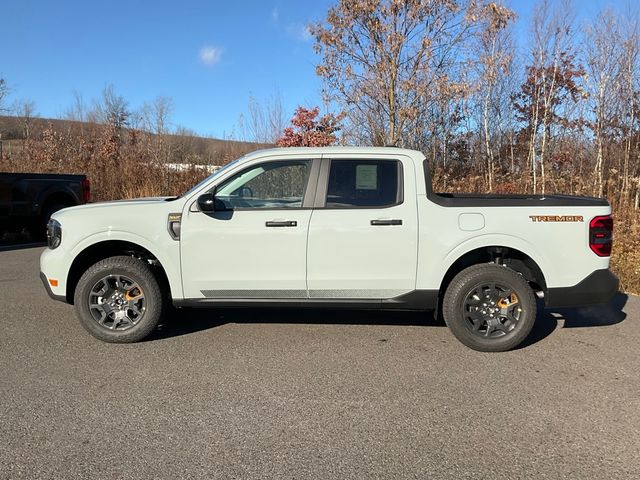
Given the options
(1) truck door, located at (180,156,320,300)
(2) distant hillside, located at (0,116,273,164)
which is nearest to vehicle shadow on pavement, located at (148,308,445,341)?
(1) truck door, located at (180,156,320,300)

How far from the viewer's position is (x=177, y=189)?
16.0 m

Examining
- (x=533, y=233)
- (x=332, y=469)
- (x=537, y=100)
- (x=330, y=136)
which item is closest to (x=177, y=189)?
(x=330, y=136)

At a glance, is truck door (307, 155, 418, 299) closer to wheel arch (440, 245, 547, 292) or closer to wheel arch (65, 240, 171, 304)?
wheel arch (440, 245, 547, 292)

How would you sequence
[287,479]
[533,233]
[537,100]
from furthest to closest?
[537,100]
[533,233]
[287,479]

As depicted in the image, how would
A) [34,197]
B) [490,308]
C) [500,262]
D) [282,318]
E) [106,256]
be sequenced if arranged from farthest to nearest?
[34,197], [282,318], [106,256], [500,262], [490,308]

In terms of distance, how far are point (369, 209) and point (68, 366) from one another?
2.91 metres

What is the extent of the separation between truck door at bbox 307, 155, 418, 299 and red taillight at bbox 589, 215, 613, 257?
5.11 feet

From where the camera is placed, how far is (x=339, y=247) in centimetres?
450

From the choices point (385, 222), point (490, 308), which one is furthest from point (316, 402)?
point (490, 308)

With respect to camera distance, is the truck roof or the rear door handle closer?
the rear door handle

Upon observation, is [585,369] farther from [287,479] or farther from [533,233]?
[287,479]

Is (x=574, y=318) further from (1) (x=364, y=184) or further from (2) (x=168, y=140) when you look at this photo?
(2) (x=168, y=140)

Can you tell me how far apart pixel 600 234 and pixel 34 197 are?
35.9ft

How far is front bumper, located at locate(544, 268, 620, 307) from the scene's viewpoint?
14.6 feet
